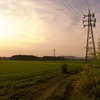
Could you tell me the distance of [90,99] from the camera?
39.1 ft

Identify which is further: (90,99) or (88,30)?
(88,30)

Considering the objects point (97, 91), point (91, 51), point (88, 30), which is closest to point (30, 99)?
point (97, 91)

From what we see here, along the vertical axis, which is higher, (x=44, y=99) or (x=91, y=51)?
(x=91, y=51)

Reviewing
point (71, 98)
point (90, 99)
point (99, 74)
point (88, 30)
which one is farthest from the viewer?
point (88, 30)

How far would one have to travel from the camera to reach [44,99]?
12594 millimetres

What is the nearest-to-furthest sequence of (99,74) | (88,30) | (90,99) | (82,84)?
1. (90,99)
2. (82,84)
3. (99,74)
4. (88,30)

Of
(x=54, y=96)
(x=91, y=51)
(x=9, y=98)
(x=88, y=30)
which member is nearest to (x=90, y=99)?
(x=54, y=96)

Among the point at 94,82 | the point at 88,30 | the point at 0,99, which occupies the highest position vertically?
the point at 88,30

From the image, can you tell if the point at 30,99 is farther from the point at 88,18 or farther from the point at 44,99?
the point at 88,18

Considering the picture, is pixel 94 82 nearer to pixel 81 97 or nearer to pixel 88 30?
pixel 81 97

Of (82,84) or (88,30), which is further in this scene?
(88,30)

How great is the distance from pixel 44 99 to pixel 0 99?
318 cm

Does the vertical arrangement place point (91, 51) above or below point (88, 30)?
below

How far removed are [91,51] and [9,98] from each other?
37.0 ft
